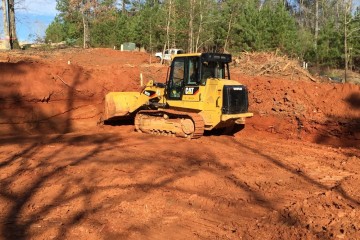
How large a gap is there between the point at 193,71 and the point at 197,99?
0.81 meters

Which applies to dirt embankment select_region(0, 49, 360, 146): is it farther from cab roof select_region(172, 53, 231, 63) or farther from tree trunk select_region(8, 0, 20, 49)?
tree trunk select_region(8, 0, 20, 49)

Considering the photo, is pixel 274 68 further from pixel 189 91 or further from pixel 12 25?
pixel 12 25

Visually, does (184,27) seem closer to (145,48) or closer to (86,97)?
(145,48)

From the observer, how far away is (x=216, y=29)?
35.2 meters

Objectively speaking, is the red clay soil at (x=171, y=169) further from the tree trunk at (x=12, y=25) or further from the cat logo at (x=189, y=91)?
the tree trunk at (x=12, y=25)

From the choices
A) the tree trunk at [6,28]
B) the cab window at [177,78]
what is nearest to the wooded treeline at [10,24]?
the tree trunk at [6,28]

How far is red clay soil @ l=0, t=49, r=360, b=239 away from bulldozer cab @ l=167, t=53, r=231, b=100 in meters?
1.54

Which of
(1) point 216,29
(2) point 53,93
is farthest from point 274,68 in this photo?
(1) point 216,29

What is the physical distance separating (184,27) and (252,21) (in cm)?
575

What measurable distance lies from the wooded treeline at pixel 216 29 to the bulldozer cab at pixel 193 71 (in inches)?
555

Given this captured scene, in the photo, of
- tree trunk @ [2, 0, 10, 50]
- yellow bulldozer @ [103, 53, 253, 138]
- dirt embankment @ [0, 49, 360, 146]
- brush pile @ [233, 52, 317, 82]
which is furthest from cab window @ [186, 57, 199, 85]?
tree trunk @ [2, 0, 10, 50]

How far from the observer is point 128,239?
5.42 metres

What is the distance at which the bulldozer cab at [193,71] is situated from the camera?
38.4 feet

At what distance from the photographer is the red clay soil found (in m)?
5.96
